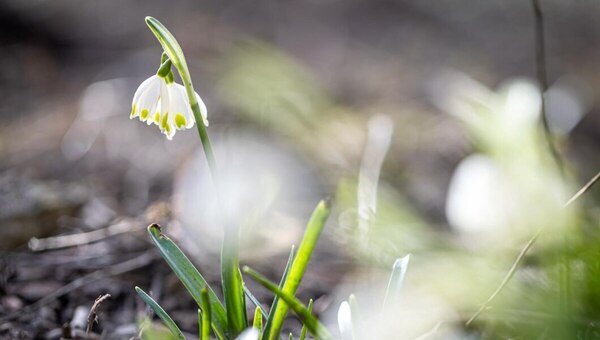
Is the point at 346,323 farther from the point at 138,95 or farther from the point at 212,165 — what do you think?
the point at 138,95

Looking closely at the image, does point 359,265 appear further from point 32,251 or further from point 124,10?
point 124,10

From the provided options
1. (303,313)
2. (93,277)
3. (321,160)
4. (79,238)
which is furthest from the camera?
(321,160)

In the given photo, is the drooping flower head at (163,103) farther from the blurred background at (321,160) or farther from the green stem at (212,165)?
the blurred background at (321,160)

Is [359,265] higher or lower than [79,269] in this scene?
lower

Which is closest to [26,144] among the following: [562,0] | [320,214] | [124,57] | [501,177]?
[124,57]

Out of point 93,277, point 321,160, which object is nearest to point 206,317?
point 93,277

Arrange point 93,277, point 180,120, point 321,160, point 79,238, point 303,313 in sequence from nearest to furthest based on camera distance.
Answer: point 303,313 < point 180,120 < point 93,277 < point 79,238 < point 321,160

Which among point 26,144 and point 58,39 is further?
point 58,39
